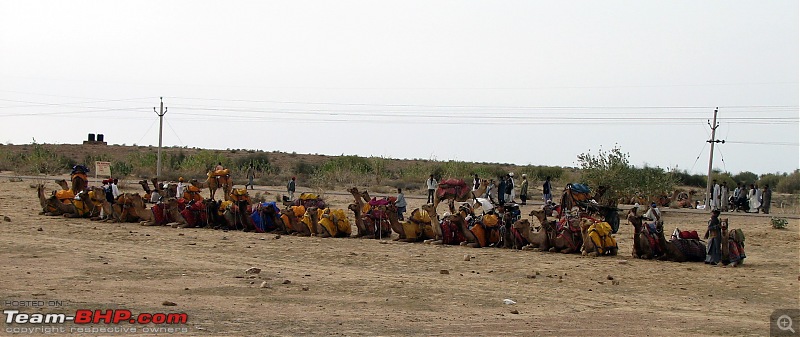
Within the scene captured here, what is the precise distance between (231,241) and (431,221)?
439 centimetres

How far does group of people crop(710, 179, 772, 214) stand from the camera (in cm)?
3693

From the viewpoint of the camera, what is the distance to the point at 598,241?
19.4 meters

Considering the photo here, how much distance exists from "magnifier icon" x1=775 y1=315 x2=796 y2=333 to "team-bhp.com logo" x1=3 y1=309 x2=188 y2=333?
6895 millimetres

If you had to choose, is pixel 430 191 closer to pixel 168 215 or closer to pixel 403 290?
pixel 168 215

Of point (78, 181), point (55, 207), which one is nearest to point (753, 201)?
point (78, 181)

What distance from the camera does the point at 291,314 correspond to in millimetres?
11695

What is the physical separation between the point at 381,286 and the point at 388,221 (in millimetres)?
8624

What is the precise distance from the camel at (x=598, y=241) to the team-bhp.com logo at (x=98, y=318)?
34.0ft

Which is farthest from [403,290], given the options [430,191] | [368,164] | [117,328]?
[368,164]

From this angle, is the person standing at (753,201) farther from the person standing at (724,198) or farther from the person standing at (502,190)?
the person standing at (502,190)

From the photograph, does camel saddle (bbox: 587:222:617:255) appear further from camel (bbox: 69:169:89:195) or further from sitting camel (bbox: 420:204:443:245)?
camel (bbox: 69:169:89:195)

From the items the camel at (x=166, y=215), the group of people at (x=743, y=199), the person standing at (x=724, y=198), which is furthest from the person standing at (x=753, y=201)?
the camel at (x=166, y=215)

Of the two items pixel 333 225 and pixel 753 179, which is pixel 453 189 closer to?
pixel 333 225

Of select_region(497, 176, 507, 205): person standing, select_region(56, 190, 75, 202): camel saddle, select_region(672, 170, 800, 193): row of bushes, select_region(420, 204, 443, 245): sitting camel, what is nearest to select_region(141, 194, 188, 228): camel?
select_region(56, 190, 75, 202): camel saddle
